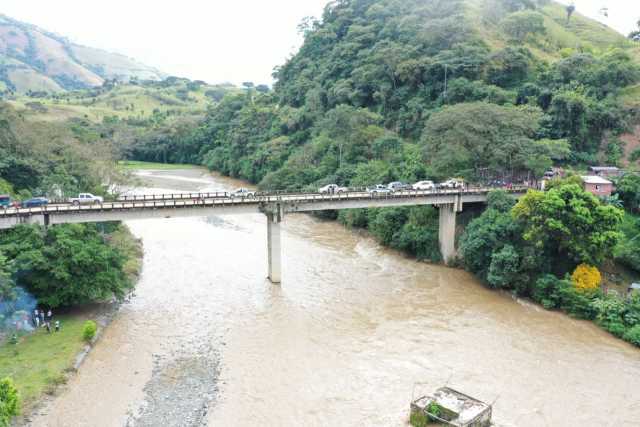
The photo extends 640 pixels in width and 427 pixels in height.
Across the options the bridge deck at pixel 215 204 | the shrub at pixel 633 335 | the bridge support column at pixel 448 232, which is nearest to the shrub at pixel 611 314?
the shrub at pixel 633 335

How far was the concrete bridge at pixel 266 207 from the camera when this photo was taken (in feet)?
119

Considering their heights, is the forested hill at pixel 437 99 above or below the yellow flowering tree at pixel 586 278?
above

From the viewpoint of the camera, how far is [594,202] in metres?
38.2

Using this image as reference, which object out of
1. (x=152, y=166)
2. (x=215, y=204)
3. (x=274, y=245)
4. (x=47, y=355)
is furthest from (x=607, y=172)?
(x=152, y=166)

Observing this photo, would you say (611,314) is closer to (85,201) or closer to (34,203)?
(85,201)

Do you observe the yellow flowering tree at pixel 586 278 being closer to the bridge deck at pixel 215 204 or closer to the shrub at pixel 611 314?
the shrub at pixel 611 314

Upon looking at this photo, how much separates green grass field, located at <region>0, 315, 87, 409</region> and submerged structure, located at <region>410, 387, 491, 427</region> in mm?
17954

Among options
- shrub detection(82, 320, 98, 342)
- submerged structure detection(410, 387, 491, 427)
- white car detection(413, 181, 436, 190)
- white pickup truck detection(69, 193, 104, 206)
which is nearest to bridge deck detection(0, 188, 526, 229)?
white pickup truck detection(69, 193, 104, 206)

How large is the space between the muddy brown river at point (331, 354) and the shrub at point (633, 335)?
2.26 ft

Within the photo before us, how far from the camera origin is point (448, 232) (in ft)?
161

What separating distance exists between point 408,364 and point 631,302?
16.4 metres

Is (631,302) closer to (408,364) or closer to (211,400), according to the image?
(408,364)

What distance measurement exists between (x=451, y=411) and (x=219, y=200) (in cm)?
2490

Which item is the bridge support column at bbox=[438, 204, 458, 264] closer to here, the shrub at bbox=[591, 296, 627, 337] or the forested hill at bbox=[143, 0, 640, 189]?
the forested hill at bbox=[143, 0, 640, 189]
